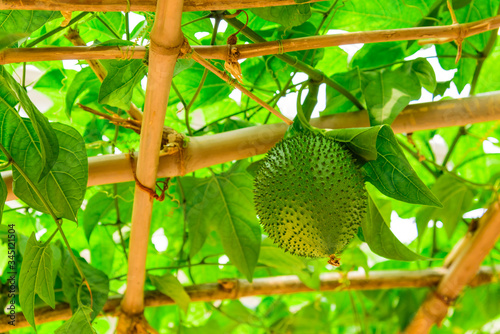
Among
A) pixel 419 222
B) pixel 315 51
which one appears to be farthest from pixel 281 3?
pixel 419 222

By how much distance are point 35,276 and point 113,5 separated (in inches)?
19.9

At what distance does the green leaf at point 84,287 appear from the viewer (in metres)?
1.05

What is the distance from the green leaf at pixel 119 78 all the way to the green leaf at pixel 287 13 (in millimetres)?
235

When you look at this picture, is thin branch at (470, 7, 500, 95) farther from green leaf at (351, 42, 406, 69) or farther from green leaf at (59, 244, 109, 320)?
green leaf at (59, 244, 109, 320)

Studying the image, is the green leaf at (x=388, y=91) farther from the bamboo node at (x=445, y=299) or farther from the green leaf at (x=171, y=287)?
the bamboo node at (x=445, y=299)

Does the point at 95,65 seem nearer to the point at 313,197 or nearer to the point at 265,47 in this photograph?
the point at 265,47

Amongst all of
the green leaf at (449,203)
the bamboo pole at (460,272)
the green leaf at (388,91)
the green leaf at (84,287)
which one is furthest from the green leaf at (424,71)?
the green leaf at (84,287)

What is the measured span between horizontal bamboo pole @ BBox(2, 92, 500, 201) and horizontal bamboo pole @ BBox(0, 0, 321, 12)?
10.9 inches

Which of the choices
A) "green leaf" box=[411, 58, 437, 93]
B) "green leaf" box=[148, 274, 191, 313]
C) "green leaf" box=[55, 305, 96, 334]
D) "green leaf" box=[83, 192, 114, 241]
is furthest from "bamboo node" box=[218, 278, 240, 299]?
"green leaf" box=[411, 58, 437, 93]

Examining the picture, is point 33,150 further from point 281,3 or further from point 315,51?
point 315,51

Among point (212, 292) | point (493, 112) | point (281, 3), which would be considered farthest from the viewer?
point (212, 292)

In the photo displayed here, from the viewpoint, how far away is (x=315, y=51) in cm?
101

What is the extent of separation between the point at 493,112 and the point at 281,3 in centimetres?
55

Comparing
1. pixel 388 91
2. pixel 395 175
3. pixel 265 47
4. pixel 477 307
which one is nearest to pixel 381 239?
pixel 395 175
